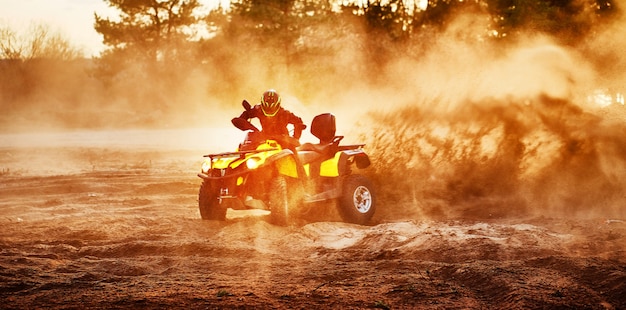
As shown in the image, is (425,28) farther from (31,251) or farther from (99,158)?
(31,251)

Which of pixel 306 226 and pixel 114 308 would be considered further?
pixel 306 226

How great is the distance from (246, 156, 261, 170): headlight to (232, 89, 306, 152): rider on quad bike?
0.62 meters

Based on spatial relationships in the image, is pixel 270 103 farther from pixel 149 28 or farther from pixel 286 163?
pixel 149 28

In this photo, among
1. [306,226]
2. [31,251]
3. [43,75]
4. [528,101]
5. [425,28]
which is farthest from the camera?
[43,75]

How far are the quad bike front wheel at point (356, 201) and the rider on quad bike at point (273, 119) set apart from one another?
1.08m

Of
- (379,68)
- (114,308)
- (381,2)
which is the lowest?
(114,308)

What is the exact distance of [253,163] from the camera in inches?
400

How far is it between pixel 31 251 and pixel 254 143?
3.42 meters

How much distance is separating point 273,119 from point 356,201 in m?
1.81

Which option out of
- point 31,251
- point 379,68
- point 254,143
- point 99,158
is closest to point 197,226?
point 254,143

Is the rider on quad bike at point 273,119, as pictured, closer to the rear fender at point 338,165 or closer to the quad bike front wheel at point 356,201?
the rear fender at point 338,165

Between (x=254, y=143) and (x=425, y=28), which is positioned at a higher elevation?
(x=425, y=28)

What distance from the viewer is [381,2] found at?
37.6 metres

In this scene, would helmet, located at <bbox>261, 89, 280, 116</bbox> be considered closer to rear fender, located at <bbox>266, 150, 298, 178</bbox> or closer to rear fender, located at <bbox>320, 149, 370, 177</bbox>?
rear fender, located at <bbox>266, 150, 298, 178</bbox>
